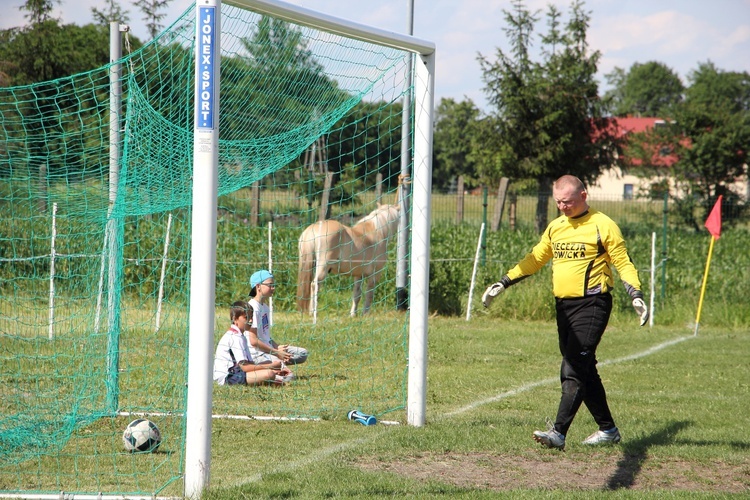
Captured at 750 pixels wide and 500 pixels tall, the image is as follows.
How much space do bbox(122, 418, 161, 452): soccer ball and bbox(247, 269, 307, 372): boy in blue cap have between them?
3.03 metres

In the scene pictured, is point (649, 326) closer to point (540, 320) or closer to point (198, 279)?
point (540, 320)

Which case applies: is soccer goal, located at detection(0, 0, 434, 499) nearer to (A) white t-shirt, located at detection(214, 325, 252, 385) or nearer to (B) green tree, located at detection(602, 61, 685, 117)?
(A) white t-shirt, located at detection(214, 325, 252, 385)

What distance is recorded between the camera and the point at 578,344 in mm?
6227

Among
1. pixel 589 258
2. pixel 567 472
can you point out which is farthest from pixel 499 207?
pixel 567 472

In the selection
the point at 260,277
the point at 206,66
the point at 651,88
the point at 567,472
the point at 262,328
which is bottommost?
the point at 567,472

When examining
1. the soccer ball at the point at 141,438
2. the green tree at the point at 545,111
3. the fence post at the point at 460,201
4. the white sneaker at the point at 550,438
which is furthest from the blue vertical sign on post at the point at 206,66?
the green tree at the point at 545,111

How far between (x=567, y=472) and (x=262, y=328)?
4.52 meters

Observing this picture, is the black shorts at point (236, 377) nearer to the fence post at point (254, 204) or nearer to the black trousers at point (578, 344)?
the fence post at point (254, 204)

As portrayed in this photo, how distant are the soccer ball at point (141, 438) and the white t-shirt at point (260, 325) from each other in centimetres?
320

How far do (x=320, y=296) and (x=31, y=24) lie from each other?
13173 mm

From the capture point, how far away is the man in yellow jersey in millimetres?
6207

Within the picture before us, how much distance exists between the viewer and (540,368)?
10.7m

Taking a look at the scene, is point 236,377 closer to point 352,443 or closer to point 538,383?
point 352,443

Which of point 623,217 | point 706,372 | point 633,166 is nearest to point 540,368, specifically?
point 706,372
